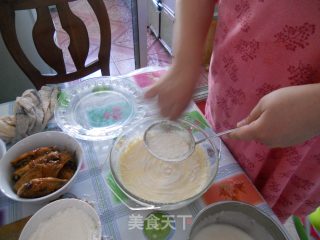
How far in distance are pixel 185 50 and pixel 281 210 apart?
49 centimetres

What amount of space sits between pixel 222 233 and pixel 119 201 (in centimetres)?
19

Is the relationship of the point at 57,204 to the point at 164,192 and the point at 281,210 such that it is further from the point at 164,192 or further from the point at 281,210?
the point at 281,210

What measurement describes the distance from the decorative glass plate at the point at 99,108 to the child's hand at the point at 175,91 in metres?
0.12

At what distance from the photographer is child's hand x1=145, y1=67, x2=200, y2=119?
498 millimetres

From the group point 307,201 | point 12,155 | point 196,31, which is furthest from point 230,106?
point 12,155

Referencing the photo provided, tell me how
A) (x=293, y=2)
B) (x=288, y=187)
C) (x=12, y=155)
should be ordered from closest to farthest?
1. (x=293, y=2)
2. (x=12, y=155)
3. (x=288, y=187)

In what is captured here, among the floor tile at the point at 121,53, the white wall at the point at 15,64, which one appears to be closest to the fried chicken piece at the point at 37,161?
the white wall at the point at 15,64

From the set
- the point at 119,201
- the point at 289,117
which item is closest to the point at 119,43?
the point at 119,201

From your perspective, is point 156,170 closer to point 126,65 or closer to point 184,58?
point 184,58

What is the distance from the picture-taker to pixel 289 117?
0.36 meters

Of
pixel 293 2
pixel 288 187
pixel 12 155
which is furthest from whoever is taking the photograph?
pixel 288 187

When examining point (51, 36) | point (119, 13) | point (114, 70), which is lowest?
point (114, 70)

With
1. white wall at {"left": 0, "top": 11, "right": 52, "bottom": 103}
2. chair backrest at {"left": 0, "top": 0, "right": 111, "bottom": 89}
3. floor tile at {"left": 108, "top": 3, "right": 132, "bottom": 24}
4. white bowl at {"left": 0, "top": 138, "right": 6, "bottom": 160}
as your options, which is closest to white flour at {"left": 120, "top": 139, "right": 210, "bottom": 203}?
white bowl at {"left": 0, "top": 138, "right": 6, "bottom": 160}

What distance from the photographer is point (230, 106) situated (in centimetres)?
59
